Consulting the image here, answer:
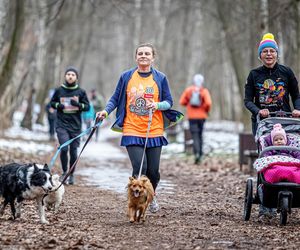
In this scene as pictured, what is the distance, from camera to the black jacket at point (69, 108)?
1207 centimetres

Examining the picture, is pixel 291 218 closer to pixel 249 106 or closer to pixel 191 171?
pixel 249 106

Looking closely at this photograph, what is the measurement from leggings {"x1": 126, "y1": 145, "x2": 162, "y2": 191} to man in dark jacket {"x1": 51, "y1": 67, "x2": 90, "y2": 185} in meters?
3.88

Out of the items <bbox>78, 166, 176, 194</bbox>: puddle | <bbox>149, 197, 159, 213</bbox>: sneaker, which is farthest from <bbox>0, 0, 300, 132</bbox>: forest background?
<bbox>149, 197, 159, 213</bbox>: sneaker

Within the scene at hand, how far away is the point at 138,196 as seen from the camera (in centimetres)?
743

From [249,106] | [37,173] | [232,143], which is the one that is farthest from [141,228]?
[232,143]

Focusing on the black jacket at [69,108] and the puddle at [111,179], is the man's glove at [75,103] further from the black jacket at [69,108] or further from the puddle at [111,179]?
the puddle at [111,179]

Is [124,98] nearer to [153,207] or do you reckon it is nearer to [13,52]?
[153,207]

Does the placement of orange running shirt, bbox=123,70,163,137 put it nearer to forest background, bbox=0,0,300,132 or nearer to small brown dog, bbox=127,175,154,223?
small brown dog, bbox=127,175,154,223

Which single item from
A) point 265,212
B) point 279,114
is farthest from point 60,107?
point 265,212

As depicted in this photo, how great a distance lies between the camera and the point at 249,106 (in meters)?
8.24

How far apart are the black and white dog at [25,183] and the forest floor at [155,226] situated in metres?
0.29

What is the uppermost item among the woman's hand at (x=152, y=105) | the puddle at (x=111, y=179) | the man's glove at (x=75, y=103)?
the man's glove at (x=75, y=103)

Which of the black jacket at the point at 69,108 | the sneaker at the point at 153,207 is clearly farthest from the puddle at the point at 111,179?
the sneaker at the point at 153,207

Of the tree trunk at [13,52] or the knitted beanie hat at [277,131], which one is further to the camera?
the tree trunk at [13,52]
